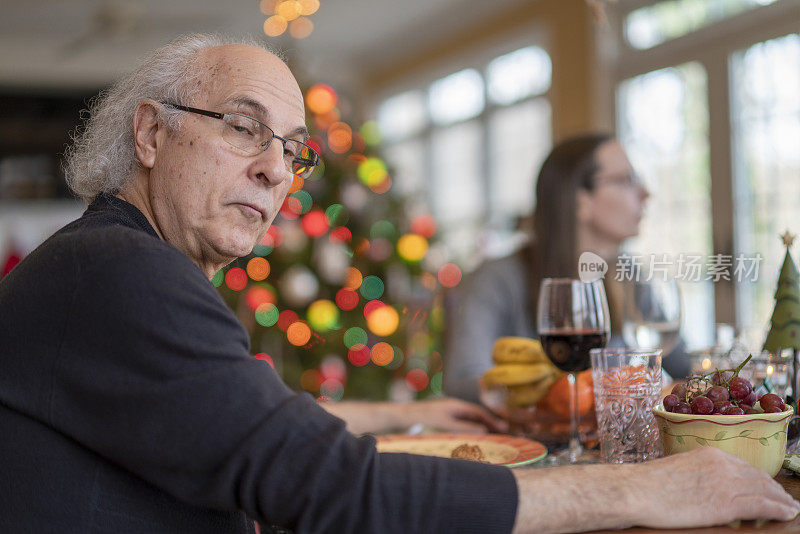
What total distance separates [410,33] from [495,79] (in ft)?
3.17

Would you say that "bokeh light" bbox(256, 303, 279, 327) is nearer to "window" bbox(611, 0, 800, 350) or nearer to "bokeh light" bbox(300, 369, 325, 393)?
"bokeh light" bbox(300, 369, 325, 393)

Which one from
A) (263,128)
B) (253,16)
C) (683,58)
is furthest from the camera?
(253,16)

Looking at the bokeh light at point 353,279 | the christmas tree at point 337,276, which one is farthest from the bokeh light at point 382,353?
the bokeh light at point 353,279

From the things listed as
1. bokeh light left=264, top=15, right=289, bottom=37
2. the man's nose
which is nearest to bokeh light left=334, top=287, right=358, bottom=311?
bokeh light left=264, top=15, right=289, bottom=37

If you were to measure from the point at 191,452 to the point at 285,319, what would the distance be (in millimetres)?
3187

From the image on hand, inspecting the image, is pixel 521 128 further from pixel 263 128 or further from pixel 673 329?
pixel 263 128

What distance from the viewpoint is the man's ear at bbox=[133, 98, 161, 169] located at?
3.64 ft

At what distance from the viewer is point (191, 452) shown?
75 centimetres

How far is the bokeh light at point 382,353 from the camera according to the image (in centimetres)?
414

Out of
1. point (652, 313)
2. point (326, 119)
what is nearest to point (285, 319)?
point (326, 119)

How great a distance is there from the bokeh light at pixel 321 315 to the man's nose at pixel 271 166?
9.51 feet

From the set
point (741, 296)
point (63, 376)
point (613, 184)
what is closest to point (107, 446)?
point (63, 376)

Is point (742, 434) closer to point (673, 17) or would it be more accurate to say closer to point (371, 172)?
point (371, 172)

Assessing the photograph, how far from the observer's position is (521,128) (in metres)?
6.59
